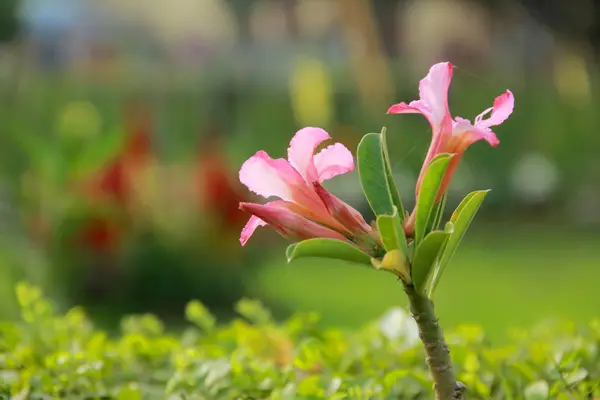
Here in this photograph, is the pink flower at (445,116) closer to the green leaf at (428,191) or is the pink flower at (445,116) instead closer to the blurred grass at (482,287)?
the green leaf at (428,191)

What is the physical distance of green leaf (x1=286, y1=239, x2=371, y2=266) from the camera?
54 cm

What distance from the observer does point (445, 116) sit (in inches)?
23.1

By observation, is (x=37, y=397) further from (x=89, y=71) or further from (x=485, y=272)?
(x=89, y=71)

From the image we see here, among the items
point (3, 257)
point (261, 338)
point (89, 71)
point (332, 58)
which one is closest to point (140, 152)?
point (3, 257)

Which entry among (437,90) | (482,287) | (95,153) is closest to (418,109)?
(437,90)

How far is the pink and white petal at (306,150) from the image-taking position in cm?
57

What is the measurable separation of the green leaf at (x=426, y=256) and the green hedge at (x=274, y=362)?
10 cm

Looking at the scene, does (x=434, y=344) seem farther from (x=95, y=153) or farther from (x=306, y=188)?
(x=95, y=153)

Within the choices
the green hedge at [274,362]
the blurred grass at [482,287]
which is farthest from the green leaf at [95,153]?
the green hedge at [274,362]

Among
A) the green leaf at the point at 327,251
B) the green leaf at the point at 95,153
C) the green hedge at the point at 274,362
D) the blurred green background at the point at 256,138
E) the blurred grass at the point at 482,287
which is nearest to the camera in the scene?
the green leaf at the point at 327,251

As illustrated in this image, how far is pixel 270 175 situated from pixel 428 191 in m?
0.10

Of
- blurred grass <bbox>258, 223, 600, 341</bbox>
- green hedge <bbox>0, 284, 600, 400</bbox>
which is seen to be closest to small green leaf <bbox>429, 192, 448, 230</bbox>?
green hedge <bbox>0, 284, 600, 400</bbox>

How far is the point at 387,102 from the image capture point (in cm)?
526

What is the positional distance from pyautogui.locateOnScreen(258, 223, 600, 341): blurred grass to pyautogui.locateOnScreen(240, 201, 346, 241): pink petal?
1888 mm
